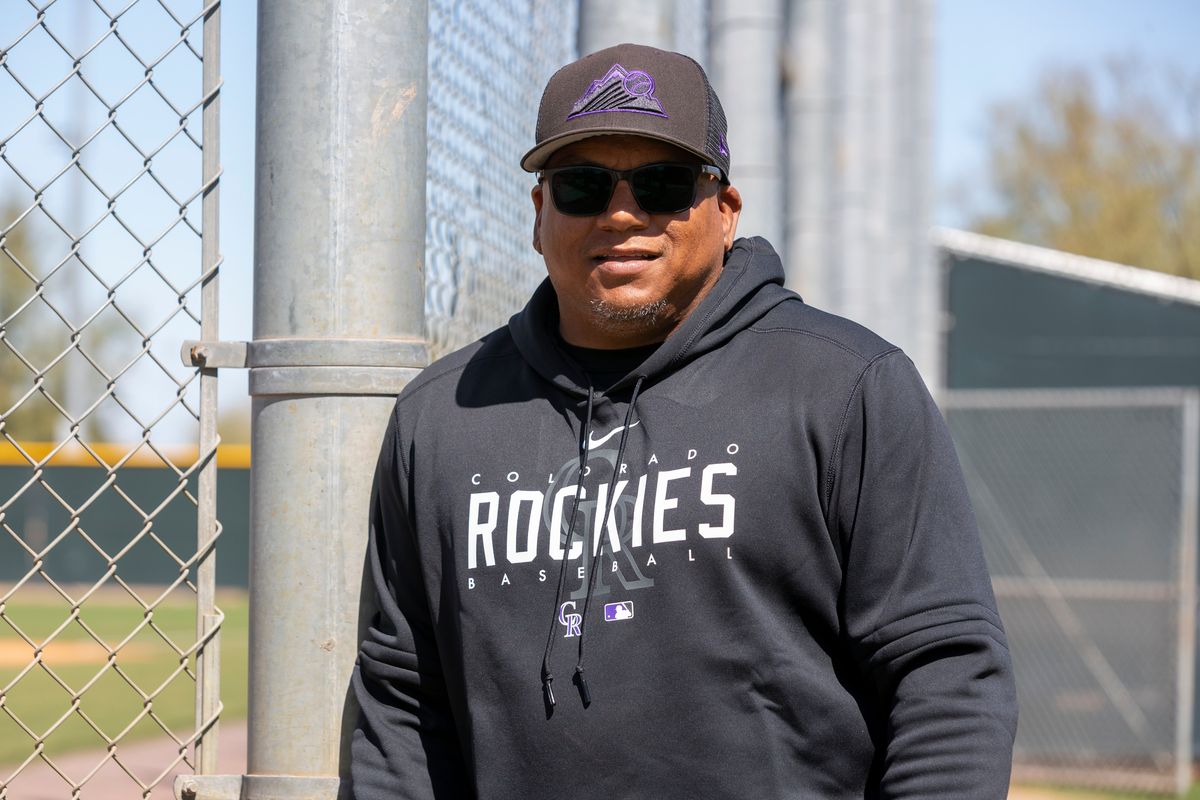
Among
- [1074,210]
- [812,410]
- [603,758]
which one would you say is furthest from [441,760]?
[1074,210]

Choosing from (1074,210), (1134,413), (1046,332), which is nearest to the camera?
(1134,413)

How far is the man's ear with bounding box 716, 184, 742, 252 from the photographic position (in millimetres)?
2246

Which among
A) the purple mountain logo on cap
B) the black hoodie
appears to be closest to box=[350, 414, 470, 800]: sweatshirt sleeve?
the black hoodie

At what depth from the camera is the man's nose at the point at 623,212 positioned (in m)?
2.09

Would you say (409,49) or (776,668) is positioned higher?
(409,49)

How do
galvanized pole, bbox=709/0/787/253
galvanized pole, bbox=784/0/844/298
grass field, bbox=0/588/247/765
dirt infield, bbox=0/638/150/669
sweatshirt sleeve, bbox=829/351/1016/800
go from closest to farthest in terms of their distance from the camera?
sweatshirt sleeve, bbox=829/351/1016/800 < galvanized pole, bbox=709/0/787/253 < galvanized pole, bbox=784/0/844/298 < grass field, bbox=0/588/247/765 < dirt infield, bbox=0/638/150/669

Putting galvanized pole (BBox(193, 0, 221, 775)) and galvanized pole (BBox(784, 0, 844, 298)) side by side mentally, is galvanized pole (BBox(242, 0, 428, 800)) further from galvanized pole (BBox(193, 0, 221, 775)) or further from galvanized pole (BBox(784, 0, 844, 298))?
galvanized pole (BBox(784, 0, 844, 298))

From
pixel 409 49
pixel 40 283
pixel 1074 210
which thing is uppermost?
pixel 1074 210

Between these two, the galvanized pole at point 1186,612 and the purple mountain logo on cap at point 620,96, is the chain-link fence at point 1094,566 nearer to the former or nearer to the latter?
the galvanized pole at point 1186,612

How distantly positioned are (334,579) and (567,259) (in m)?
0.63

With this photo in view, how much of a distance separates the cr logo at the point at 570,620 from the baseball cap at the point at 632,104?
71 cm

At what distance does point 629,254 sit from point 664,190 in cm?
12

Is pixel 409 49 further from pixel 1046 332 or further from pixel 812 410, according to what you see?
pixel 1046 332

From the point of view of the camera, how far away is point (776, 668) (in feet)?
6.23
